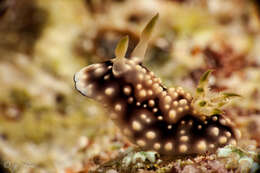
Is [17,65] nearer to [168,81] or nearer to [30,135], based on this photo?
[30,135]

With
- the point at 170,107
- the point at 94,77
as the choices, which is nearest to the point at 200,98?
the point at 170,107

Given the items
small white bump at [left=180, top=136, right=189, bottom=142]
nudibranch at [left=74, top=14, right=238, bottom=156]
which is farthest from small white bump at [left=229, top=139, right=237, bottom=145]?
small white bump at [left=180, top=136, right=189, bottom=142]

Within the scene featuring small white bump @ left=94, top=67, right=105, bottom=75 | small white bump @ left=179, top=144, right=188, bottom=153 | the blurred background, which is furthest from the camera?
the blurred background

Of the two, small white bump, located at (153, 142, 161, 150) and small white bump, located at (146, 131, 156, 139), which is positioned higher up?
small white bump, located at (146, 131, 156, 139)

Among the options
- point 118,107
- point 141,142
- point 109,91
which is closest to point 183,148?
point 141,142

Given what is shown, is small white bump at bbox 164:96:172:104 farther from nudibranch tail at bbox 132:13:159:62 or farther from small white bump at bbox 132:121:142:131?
nudibranch tail at bbox 132:13:159:62

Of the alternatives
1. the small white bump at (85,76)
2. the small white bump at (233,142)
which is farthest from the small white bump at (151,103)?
the small white bump at (233,142)

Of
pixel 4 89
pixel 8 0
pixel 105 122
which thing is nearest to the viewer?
pixel 105 122
